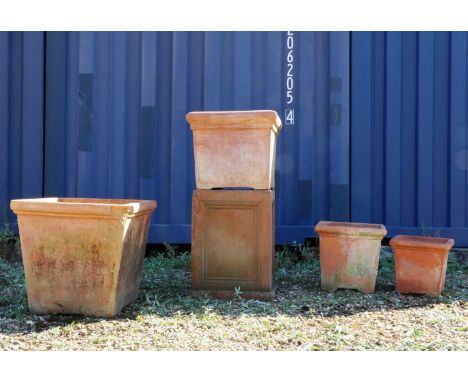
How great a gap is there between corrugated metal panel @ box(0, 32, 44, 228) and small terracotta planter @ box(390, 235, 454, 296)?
324 centimetres

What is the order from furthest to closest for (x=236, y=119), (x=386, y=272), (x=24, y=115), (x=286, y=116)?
1. (x=24, y=115)
2. (x=286, y=116)
3. (x=386, y=272)
4. (x=236, y=119)

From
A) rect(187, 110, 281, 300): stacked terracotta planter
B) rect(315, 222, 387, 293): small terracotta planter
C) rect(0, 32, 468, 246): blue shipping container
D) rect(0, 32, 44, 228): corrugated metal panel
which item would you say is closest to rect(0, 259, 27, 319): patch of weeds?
rect(0, 32, 44, 228): corrugated metal panel

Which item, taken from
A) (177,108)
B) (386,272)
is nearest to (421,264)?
(386,272)

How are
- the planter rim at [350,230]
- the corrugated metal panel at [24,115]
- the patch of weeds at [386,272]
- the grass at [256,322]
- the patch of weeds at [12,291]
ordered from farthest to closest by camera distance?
the corrugated metal panel at [24,115] < the patch of weeds at [386,272] < the planter rim at [350,230] < the patch of weeds at [12,291] < the grass at [256,322]

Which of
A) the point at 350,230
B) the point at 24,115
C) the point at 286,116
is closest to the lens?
the point at 350,230

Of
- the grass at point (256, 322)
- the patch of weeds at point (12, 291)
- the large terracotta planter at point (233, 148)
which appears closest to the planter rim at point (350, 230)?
the grass at point (256, 322)

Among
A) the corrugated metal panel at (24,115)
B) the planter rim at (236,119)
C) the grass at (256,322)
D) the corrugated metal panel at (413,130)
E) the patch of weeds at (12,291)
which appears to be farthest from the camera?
the corrugated metal panel at (24,115)

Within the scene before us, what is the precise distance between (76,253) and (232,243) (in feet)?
3.16

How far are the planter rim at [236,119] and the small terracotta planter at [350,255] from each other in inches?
33.4

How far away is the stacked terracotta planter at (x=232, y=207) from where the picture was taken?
3010mm

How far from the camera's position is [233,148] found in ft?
9.95

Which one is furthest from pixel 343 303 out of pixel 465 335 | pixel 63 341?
pixel 63 341

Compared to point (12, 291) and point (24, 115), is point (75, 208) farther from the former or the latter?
point (24, 115)

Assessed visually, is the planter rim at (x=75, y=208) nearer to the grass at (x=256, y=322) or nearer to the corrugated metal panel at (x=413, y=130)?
the grass at (x=256, y=322)
